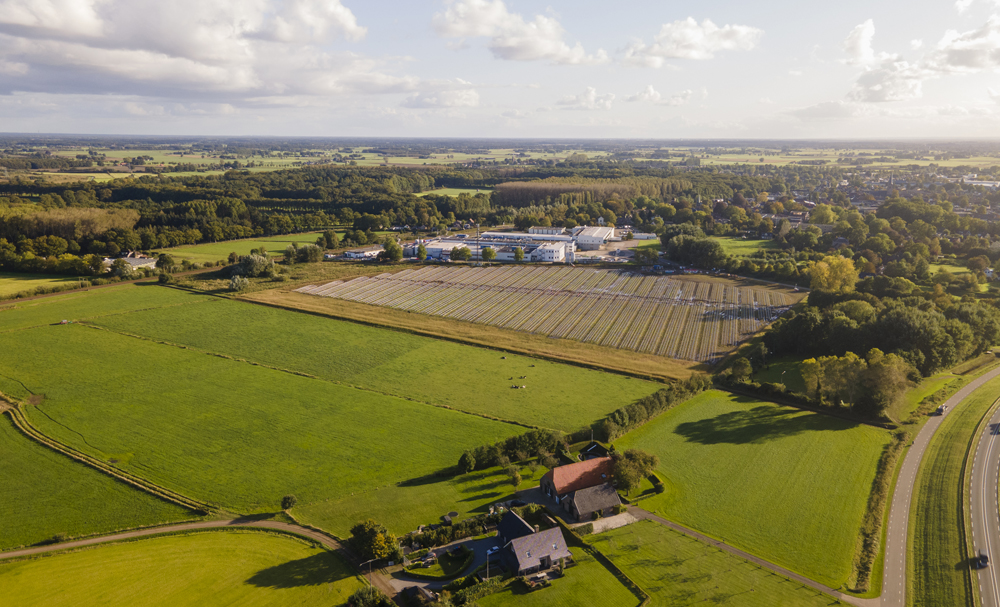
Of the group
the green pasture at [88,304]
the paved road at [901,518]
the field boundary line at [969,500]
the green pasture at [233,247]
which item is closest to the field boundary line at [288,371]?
the green pasture at [88,304]

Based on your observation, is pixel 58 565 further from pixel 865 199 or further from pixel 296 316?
pixel 865 199

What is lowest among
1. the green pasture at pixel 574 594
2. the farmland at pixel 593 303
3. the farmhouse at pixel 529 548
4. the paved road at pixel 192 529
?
the green pasture at pixel 574 594

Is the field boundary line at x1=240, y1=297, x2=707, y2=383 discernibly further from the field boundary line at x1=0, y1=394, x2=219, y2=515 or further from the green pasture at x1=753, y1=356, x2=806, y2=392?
the field boundary line at x1=0, y1=394, x2=219, y2=515

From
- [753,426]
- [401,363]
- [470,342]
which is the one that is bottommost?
[753,426]

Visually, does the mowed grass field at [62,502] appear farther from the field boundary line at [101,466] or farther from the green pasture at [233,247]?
the green pasture at [233,247]

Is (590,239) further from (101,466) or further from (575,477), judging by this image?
(101,466)

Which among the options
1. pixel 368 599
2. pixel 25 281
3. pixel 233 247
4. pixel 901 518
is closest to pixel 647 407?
pixel 901 518

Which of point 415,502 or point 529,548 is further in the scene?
point 415,502

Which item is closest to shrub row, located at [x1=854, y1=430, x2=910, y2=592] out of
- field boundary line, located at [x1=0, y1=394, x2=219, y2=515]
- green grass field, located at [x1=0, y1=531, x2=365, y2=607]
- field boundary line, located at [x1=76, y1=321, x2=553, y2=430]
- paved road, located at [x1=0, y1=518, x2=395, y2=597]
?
field boundary line, located at [x1=76, y1=321, x2=553, y2=430]
